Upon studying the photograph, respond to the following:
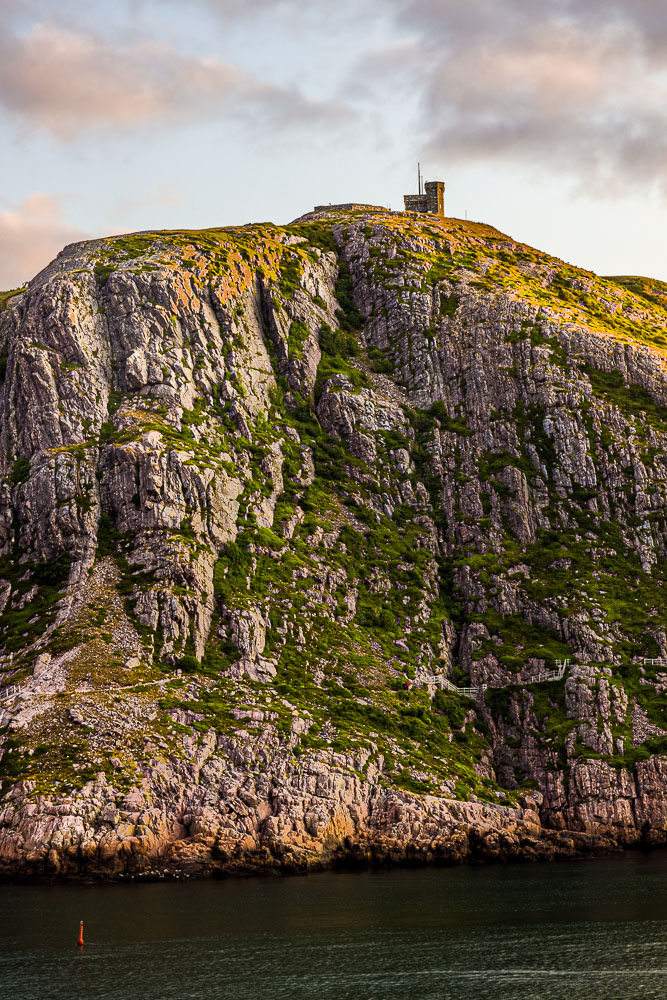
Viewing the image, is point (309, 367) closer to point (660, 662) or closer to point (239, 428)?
point (239, 428)

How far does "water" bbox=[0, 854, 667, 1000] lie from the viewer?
224 ft

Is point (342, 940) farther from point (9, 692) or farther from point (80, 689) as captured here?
point (9, 692)

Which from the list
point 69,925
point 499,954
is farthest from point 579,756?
point 69,925

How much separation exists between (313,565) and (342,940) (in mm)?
76046

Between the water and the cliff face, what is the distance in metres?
14.5

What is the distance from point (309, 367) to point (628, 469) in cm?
5142

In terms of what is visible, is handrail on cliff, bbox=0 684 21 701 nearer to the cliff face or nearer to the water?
the cliff face

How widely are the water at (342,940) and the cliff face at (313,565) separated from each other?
14.5m

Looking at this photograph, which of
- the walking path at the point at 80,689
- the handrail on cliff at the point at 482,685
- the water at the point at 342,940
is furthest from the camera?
the handrail on cliff at the point at 482,685

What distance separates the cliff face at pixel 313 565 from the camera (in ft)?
Answer: 384

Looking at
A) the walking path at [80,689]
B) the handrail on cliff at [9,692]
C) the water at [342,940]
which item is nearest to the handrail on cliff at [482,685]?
the walking path at [80,689]

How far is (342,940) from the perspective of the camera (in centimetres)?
7825

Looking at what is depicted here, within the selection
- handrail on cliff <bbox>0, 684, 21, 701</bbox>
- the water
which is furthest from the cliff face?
the water

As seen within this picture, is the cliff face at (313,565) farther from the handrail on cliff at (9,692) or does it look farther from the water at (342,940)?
the water at (342,940)
